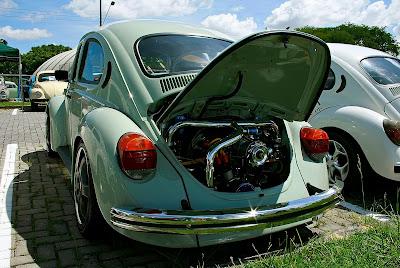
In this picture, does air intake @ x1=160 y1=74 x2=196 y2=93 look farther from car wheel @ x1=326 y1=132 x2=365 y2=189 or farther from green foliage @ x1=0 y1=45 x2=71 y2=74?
green foliage @ x1=0 y1=45 x2=71 y2=74

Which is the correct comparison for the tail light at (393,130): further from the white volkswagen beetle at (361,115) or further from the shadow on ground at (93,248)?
the shadow on ground at (93,248)

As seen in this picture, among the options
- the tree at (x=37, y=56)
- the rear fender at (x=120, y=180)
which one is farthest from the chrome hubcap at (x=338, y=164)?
the tree at (x=37, y=56)

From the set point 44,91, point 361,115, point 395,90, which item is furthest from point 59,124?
point 44,91

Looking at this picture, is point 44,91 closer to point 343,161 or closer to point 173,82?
point 343,161

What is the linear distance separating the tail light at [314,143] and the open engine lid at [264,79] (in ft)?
0.82

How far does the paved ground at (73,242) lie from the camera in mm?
3016

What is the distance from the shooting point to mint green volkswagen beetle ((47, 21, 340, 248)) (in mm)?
2604

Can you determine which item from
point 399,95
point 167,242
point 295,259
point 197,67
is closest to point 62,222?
point 167,242

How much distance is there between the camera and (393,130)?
4.27m

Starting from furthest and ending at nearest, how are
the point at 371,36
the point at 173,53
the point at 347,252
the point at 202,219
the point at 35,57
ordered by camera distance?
the point at 35,57 < the point at 371,36 < the point at 173,53 < the point at 347,252 < the point at 202,219

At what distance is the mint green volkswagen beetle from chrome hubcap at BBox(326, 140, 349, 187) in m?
1.36

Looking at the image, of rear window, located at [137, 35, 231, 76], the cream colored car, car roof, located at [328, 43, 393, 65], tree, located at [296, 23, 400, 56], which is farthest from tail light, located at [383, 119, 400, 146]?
tree, located at [296, 23, 400, 56]

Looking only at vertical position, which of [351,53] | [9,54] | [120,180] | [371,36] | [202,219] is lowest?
[202,219]

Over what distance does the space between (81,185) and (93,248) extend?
1.75 ft
